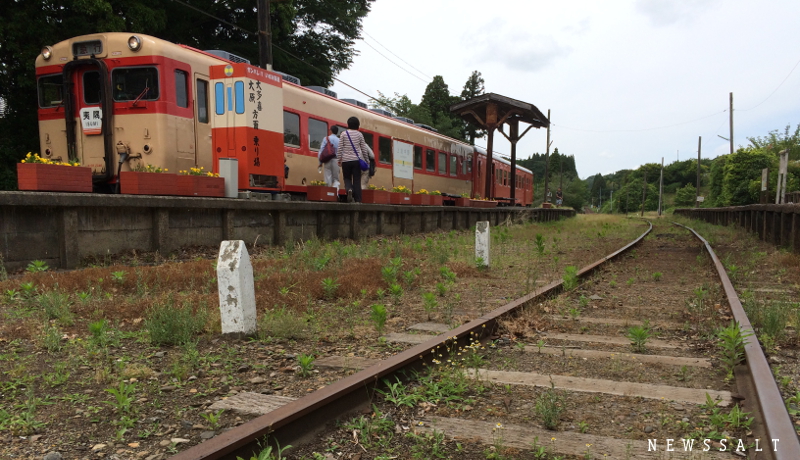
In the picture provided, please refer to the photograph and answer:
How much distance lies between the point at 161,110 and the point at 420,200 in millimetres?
8098

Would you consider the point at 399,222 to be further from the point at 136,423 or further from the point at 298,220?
the point at 136,423

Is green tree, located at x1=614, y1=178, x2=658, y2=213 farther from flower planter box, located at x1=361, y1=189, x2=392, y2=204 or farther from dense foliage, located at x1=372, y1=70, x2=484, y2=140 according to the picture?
flower planter box, located at x1=361, y1=189, x2=392, y2=204

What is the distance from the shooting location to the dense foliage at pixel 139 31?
645 inches

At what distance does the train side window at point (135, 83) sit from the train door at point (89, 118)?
0.31m

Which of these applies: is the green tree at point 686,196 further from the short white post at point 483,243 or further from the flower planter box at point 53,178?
the flower planter box at point 53,178

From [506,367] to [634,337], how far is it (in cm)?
115

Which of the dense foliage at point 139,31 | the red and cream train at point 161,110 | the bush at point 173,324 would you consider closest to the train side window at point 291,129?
the red and cream train at point 161,110

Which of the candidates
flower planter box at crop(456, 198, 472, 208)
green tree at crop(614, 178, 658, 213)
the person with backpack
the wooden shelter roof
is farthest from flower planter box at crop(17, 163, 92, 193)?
green tree at crop(614, 178, 658, 213)

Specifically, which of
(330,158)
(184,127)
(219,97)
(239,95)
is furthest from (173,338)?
(330,158)

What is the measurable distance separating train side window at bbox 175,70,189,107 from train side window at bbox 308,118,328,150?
3338 millimetres

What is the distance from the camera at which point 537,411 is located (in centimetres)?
275

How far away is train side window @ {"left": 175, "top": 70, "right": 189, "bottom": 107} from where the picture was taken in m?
9.98

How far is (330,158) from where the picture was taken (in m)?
12.1

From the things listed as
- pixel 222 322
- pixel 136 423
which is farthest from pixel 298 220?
pixel 136 423
